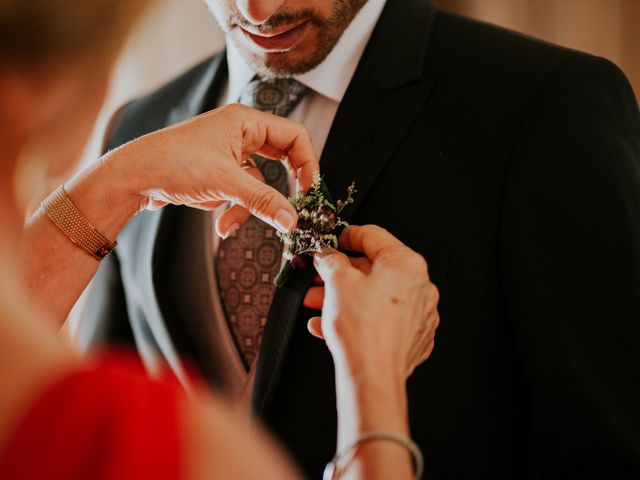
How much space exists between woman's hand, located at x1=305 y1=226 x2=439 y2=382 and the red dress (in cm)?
46

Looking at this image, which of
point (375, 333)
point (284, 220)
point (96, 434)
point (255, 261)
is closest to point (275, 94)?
point (255, 261)

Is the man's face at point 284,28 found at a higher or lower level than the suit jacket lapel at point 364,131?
higher

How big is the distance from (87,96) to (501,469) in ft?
3.01

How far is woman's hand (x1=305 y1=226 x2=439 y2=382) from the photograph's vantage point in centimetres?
102

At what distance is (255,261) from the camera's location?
149 cm

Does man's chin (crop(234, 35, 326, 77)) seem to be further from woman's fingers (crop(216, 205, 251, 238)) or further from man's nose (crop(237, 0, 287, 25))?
woman's fingers (crop(216, 205, 251, 238))

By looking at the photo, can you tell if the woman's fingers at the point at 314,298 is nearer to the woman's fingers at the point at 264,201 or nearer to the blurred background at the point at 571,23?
the woman's fingers at the point at 264,201

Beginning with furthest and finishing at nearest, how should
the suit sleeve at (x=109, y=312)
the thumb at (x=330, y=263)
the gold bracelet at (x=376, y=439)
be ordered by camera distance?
the suit sleeve at (x=109, y=312) < the thumb at (x=330, y=263) < the gold bracelet at (x=376, y=439)

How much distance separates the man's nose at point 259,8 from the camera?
1.34m

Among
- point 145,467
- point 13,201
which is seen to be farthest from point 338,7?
point 145,467

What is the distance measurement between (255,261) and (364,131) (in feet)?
1.11

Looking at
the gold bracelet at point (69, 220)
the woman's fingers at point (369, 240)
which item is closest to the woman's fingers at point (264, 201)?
the woman's fingers at point (369, 240)

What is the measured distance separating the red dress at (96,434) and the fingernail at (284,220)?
598 millimetres

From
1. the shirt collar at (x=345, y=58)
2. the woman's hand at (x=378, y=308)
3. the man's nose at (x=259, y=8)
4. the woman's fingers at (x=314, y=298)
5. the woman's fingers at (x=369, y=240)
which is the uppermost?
the man's nose at (x=259, y=8)
